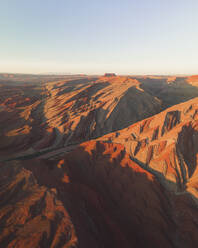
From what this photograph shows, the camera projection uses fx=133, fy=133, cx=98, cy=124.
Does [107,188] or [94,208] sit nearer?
Result: [94,208]

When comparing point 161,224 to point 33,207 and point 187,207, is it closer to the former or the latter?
point 187,207

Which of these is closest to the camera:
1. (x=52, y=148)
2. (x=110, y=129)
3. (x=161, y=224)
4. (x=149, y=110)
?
(x=161, y=224)

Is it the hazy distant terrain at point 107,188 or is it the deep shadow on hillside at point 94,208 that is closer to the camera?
the deep shadow on hillside at point 94,208

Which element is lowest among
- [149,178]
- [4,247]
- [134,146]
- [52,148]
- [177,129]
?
[52,148]

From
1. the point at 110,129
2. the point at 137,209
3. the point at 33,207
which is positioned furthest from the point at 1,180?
the point at 110,129

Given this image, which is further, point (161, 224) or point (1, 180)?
point (1, 180)

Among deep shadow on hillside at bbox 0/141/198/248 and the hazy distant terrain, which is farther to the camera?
the hazy distant terrain

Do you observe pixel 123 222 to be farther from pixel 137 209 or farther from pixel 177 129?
pixel 177 129

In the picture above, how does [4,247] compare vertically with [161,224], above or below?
above

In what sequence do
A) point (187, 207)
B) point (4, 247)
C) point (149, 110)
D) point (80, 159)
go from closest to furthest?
point (4, 247) → point (187, 207) → point (80, 159) → point (149, 110)

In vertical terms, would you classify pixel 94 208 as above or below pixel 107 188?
above
